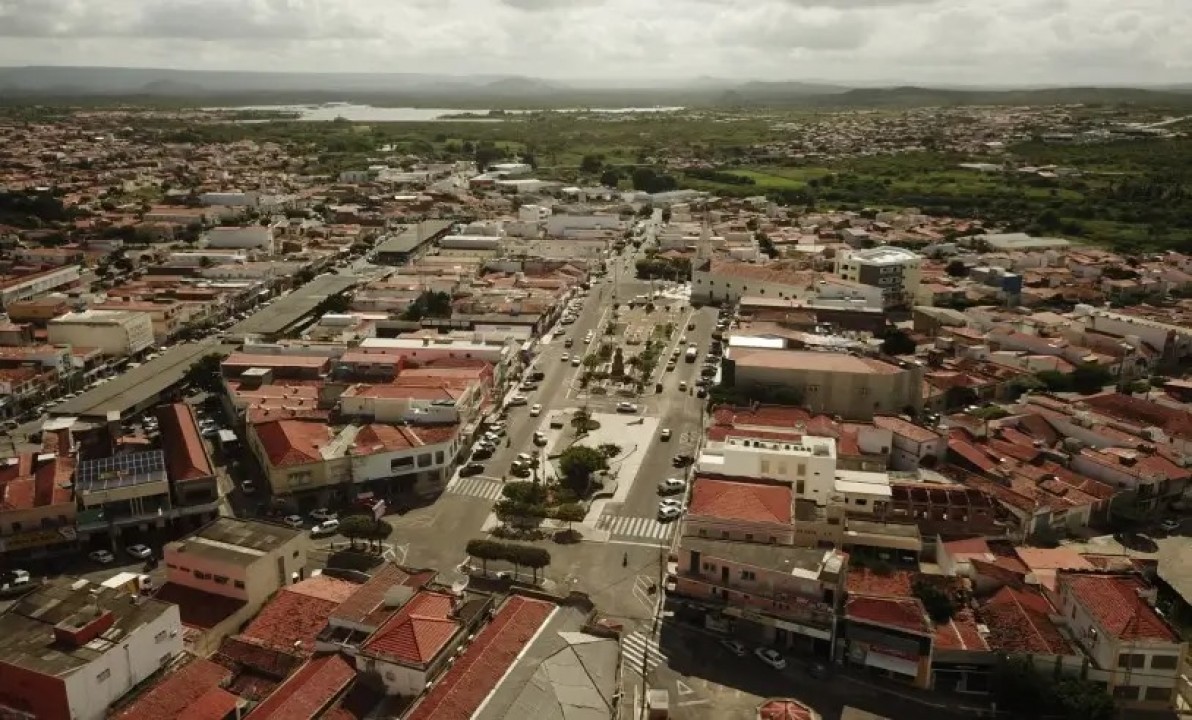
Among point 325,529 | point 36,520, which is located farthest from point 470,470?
point 36,520

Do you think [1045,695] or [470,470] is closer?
[1045,695]

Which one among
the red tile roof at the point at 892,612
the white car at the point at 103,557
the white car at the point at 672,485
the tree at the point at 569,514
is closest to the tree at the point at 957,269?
the white car at the point at 672,485

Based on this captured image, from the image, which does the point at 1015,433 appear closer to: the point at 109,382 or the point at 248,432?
the point at 248,432

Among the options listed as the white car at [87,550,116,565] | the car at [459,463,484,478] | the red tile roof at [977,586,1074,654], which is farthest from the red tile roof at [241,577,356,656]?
the red tile roof at [977,586,1074,654]

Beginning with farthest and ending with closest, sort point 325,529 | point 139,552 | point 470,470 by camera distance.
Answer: point 470,470
point 325,529
point 139,552

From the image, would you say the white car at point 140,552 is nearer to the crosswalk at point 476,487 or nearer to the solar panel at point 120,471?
the solar panel at point 120,471

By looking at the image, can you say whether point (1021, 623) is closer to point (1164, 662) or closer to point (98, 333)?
point (1164, 662)
